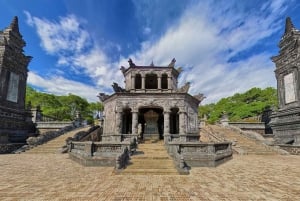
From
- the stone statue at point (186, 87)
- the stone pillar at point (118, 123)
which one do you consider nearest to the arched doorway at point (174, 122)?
the stone statue at point (186, 87)

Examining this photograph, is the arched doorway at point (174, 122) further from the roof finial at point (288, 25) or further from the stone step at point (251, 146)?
the roof finial at point (288, 25)

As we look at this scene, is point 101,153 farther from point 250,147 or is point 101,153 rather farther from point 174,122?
point 250,147

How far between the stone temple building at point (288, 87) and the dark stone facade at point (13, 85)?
31.1 meters

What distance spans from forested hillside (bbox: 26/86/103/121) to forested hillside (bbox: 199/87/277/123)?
37.8 metres

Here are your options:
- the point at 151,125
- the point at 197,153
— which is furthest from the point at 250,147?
the point at 151,125

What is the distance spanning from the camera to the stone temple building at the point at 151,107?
65.9 feet

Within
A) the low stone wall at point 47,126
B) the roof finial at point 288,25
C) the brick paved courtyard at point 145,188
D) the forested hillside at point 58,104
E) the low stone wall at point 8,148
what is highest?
the roof finial at point 288,25

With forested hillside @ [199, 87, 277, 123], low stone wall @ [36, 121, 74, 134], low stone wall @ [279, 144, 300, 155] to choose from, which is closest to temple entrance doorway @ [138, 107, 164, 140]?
low stone wall @ [36, 121, 74, 134]

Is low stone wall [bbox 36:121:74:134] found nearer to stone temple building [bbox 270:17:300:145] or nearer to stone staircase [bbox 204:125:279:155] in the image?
stone staircase [bbox 204:125:279:155]

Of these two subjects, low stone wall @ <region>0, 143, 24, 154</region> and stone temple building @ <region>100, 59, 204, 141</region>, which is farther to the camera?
stone temple building @ <region>100, 59, 204, 141</region>

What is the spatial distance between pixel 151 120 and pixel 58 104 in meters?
34.6

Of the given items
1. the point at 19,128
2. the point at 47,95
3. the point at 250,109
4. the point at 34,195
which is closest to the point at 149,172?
the point at 34,195

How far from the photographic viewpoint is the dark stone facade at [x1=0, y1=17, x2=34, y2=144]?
20703 mm

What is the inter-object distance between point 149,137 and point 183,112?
17.6ft
